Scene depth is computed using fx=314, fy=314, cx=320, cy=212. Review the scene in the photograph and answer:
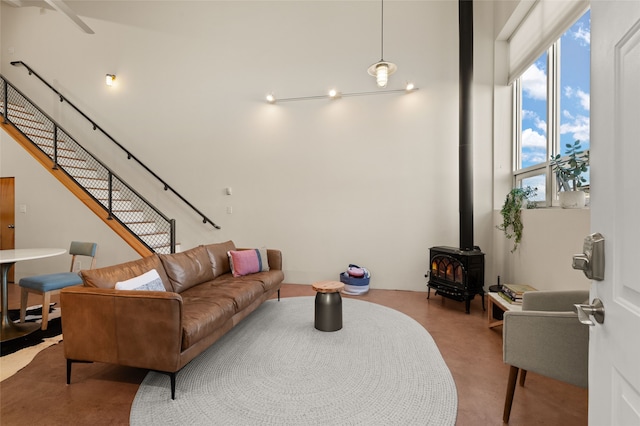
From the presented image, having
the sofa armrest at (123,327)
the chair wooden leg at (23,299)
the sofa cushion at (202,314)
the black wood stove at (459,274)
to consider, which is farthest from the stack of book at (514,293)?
the chair wooden leg at (23,299)

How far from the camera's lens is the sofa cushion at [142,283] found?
7.55ft

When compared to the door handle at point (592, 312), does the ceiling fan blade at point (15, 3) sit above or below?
above

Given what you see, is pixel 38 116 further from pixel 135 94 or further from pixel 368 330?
pixel 368 330

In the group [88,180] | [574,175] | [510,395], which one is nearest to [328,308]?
[510,395]

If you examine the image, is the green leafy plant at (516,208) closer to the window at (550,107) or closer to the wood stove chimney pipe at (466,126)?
the window at (550,107)

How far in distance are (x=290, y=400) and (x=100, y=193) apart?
4886 mm

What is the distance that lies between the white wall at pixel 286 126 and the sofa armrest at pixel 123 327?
105 inches

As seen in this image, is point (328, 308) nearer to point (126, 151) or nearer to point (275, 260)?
point (275, 260)

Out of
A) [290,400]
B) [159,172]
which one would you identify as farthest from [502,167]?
[159,172]

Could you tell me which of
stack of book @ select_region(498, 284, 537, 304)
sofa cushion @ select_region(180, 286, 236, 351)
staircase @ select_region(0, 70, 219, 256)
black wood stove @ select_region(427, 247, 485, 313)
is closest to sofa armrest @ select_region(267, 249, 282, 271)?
sofa cushion @ select_region(180, 286, 236, 351)

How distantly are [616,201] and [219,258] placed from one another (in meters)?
3.83

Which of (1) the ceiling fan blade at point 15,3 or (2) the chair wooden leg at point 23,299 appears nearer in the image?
(2) the chair wooden leg at point 23,299

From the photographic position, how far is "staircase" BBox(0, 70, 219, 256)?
4629 mm

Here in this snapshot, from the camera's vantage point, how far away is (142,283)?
7.95 ft
